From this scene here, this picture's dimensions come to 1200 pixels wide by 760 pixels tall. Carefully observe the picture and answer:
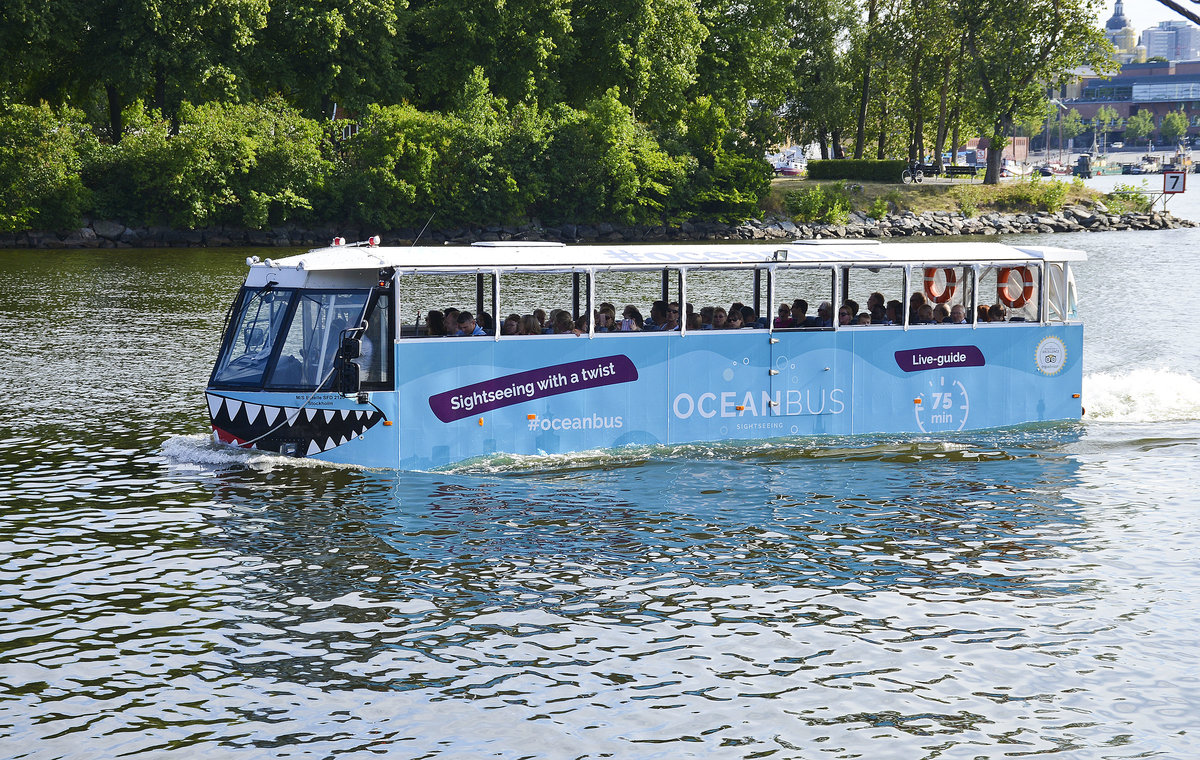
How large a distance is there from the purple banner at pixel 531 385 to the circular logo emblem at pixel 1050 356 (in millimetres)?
7601

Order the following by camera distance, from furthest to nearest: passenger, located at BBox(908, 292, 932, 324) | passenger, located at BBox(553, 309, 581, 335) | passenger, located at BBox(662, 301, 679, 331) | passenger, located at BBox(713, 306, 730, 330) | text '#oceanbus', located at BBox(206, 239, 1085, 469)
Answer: passenger, located at BBox(908, 292, 932, 324) < passenger, located at BBox(713, 306, 730, 330) < passenger, located at BBox(662, 301, 679, 331) < passenger, located at BBox(553, 309, 581, 335) < text '#oceanbus', located at BBox(206, 239, 1085, 469)

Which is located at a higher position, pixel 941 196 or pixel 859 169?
pixel 859 169

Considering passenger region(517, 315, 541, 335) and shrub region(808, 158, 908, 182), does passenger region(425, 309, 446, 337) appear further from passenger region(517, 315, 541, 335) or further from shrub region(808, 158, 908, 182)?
shrub region(808, 158, 908, 182)

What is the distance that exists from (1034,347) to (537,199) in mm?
62445

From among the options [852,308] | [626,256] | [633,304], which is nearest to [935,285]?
[852,308]

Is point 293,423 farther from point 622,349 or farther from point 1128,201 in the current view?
point 1128,201

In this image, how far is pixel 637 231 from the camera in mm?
84125

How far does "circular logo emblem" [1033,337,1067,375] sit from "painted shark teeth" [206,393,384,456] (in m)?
11.8

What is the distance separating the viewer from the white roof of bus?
20000 mm

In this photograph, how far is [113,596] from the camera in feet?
50.1

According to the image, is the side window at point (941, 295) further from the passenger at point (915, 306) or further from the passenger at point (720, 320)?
the passenger at point (720, 320)

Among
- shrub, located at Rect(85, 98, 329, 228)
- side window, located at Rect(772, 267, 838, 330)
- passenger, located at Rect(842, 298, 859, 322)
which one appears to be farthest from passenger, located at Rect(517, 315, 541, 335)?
shrub, located at Rect(85, 98, 329, 228)

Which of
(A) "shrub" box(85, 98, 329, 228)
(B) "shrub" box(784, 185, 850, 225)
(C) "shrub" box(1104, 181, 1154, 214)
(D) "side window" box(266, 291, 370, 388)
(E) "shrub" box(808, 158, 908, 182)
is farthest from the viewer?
(C) "shrub" box(1104, 181, 1154, 214)

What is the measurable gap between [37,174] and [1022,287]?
59751mm
